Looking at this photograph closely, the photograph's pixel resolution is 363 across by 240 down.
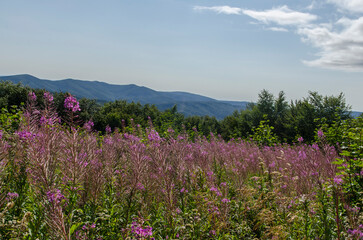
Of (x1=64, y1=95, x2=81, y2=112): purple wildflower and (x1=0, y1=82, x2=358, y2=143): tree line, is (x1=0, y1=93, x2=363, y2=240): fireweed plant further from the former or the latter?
(x1=0, y1=82, x2=358, y2=143): tree line

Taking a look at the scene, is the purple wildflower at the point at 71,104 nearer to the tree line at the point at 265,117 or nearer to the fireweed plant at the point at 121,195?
the fireweed plant at the point at 121,195

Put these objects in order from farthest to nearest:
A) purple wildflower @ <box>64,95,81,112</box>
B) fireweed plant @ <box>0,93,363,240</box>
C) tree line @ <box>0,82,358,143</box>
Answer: tree line @ <box>0,82,358,143</box> → purple wildflower @ <box>64,95,81,112</box> → fireweed plant @ <box>0,93,363,240</box>

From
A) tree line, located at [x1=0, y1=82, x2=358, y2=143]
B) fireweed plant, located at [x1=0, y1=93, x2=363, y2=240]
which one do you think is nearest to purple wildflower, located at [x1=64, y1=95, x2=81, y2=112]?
fireweed plant, located at [x1=0, y1=93, x2=363, y2=240]

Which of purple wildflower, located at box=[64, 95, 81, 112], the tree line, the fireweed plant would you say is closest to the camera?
the fireweed plant

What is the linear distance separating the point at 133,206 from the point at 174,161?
974 mm

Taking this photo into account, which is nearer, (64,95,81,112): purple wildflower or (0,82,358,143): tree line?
(64,95,81,112): purple wildflower

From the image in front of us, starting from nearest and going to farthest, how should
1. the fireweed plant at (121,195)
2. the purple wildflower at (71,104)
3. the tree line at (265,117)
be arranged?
the fireweed plant at (121,195) < the purple wildflower at (71,104) < the tree line at (265,117)

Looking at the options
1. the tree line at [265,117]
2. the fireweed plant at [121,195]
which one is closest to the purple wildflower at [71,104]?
the fireweed plant at [121,195]

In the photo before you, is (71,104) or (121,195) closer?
(71,104)

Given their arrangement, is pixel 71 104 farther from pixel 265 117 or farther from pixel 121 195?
pixel 265 117

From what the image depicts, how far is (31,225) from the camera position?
2.74 m

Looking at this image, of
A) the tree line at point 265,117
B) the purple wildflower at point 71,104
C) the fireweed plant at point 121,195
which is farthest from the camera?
the tree line at point 265,117

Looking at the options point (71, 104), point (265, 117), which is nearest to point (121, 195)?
point (71, 104)

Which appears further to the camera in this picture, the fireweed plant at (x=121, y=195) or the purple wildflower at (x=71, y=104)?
the purple wildflower at (x=71, y=104)
